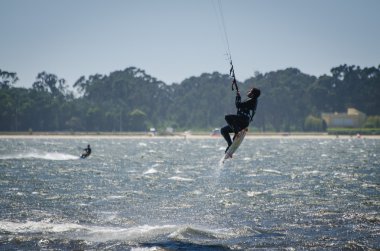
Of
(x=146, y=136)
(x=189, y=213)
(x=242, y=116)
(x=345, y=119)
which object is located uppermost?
(x=345, y=119)

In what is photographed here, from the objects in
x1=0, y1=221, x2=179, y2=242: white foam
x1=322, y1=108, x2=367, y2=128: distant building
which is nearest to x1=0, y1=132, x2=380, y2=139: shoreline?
x1=322, y1=108, x2=367, y2=128: distant building

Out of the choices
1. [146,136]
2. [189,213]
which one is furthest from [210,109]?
[189,213]

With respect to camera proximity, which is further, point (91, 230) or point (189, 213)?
point (189, 213)

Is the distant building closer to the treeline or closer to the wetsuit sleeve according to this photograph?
the treeline

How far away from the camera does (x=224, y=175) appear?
132 feet

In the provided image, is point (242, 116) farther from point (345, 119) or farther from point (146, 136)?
point (345, 119)

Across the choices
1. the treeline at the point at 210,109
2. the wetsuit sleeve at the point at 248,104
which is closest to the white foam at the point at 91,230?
the wetsuit sleeve at the point at 248,104

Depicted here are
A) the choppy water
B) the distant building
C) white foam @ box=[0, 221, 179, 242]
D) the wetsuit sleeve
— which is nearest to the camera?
the choppy water

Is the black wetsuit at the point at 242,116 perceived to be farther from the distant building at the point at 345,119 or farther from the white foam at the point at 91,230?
the distant building at the point at 345,119

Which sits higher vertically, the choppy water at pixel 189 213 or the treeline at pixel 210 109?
the treeline at pixel 210 109

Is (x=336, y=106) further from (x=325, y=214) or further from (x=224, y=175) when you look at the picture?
(x=325, y=214)

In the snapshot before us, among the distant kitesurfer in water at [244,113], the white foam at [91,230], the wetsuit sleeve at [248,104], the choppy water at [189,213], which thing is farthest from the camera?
the white foam at [91,230]

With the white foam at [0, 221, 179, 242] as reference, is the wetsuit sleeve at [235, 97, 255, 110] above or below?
above

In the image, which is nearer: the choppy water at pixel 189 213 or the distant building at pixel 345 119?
the choppy water at pixel 189 213
